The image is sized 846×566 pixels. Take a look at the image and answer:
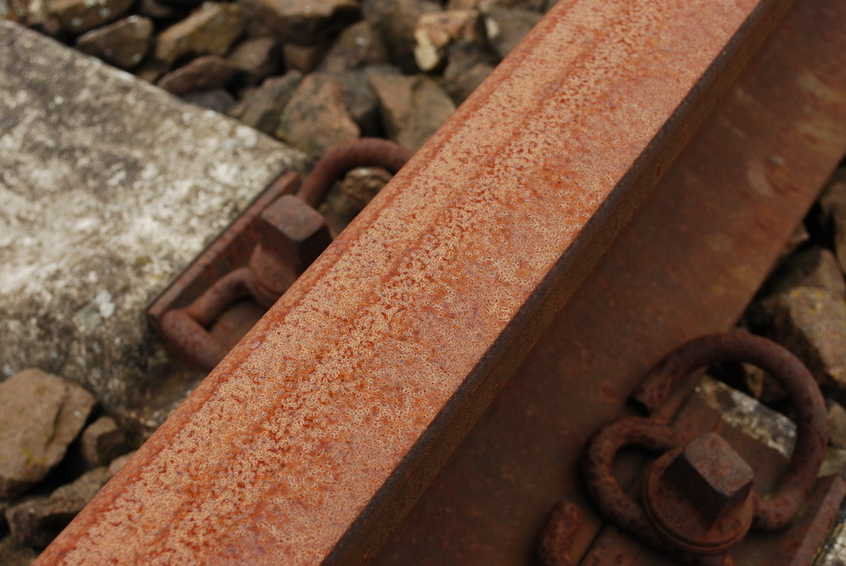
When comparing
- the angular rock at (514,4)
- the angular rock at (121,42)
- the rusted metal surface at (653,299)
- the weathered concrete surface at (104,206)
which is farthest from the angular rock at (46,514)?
the angular rock at (514,4)

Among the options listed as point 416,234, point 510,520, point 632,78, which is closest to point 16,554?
point 510,520

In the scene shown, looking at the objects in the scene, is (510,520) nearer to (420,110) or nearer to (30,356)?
(30,356)

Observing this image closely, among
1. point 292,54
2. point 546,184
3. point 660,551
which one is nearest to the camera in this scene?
point 546,184

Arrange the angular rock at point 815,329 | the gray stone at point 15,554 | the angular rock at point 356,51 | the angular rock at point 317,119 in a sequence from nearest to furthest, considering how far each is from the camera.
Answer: the gray stone at point 15,554
the angular rock at point 815,329
the angular rock at point 317,119
the angular rock at point 356,51

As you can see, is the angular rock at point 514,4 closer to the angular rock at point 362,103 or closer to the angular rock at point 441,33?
the angular rock at point 441,33

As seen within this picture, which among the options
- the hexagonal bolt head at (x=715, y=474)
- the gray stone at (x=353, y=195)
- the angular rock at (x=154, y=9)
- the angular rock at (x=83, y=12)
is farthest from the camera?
the angular rock at (x=154, y=9)

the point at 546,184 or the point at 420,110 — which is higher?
the point at 546,184
